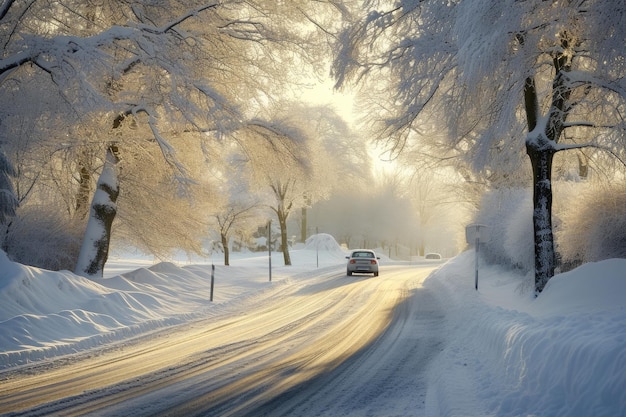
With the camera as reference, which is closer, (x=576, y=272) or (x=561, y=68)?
(x=576, y=272)

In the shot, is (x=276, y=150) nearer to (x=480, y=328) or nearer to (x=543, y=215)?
(x=543, y=215)

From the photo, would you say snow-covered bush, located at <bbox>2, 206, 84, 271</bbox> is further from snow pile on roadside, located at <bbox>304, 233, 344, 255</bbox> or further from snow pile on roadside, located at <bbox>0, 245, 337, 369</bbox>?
snow pile on roadside, located at <bbox>304, 233, 344, 255</bbox>

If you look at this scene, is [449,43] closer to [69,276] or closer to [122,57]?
[122,57]

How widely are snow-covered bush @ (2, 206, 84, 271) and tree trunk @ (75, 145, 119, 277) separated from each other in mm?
1816

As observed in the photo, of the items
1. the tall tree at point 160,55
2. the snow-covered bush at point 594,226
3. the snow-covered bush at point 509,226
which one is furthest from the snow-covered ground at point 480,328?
the tall tree at point 160,55

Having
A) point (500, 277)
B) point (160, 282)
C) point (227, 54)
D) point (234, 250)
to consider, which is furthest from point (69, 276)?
point (234, 250)

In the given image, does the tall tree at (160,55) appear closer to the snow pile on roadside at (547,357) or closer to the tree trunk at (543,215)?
the tree trunk at (543,215)

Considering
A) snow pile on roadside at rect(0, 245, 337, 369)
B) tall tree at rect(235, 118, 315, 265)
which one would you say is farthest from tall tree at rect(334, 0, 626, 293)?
snow pile on roadside at rect(0, 245, 337, 369)

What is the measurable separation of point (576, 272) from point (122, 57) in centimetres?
1240

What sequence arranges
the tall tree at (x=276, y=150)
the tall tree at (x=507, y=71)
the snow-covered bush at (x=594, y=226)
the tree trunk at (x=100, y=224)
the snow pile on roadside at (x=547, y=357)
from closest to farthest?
the snow pile on roadside at (x=547, y=357)
the tall tree at (x=507, y=71)
the snow-covered bush at (x=594, y=226)
the tree trunk at (x=100, y=224)
the tall tree at (x=276, y=150)

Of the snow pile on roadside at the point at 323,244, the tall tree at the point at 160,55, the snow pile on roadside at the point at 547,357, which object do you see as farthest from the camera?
the snow pile on roadside at the point at 323,244

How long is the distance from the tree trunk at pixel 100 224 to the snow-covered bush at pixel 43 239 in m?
1.82

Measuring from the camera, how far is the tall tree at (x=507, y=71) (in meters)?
9.92

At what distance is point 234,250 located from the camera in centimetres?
6875
